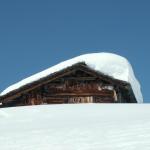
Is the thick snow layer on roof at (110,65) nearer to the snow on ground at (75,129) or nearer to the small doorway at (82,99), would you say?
the small doorway at (82,99)

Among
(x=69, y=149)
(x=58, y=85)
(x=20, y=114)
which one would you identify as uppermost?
(x=58, y=85)

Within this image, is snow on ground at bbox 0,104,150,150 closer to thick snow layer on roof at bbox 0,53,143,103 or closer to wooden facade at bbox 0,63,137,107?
wooden facade at bbox 0,63,137,107

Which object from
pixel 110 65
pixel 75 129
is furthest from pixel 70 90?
pixel 75 129

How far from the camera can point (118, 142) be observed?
625 cm

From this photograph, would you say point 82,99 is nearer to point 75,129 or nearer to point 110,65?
point 110,65

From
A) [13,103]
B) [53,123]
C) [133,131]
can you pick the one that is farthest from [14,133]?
[13,103]

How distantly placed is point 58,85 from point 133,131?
11.9m

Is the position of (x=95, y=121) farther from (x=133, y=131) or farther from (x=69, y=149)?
(x=69, y=149)

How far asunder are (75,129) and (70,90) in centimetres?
1098

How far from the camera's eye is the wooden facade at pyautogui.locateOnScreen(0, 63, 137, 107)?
18562mm

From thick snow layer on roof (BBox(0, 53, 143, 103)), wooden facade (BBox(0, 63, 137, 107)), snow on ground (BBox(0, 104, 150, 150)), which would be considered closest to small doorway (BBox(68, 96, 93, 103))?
wooden facade (BBox(0, 63, 137, 107))

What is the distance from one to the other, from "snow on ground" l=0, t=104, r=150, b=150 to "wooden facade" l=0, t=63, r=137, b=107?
7439mm

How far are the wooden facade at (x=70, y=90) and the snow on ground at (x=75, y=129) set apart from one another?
7439 mm

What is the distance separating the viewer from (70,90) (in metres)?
18.6
